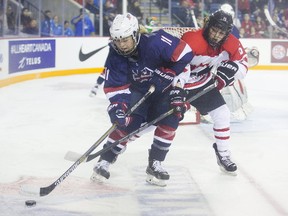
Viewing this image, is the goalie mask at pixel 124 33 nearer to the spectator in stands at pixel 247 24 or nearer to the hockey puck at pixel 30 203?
the hockey puck at pixel 30 203

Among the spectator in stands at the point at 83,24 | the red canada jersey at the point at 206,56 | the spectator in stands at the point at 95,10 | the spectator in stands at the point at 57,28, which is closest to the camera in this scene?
the red canada jersey at the point at 206,56

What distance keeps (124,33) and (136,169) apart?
1097 millimetres

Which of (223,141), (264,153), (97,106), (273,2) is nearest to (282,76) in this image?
(273,2)

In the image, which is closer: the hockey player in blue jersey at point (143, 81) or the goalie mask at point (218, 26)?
the hockey player in blue jersey at point (143, 81)

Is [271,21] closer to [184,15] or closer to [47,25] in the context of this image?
[184,15]

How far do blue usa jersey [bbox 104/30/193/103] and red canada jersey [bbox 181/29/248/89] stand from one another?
8.5 inches

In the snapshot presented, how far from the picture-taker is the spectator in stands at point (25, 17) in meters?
9.30

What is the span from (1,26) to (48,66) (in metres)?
1.42

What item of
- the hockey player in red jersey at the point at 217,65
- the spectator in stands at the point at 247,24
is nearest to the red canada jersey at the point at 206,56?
the hockey player in red jersey at the point at 217,65

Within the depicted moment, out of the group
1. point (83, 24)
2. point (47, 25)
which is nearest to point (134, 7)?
point (83, 24)

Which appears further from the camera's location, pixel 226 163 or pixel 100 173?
pixel 226 163

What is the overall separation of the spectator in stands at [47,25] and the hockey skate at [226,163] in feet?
22.2

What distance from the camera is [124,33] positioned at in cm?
282

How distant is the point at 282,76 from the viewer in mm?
10414
